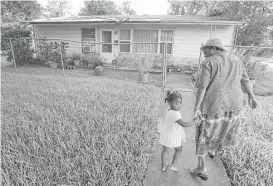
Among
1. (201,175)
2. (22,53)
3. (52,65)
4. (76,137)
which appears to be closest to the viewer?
(201,175)

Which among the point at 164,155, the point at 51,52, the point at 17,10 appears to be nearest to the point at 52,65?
the point at 51,52

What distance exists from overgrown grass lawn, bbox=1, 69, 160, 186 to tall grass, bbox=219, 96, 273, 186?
119 cm

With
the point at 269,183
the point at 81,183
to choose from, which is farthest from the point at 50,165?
the point at 269,183

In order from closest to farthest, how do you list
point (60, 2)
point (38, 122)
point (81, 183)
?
point (81, 183) → point (38, 122) → point (60, 2)

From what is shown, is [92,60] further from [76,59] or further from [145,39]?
[145,39]

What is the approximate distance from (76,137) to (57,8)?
125 feet

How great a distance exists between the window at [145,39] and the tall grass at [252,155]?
7.78 metres

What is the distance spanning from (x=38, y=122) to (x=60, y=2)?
38.2 metres

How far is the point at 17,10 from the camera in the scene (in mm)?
15078

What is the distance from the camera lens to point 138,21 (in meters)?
9.43

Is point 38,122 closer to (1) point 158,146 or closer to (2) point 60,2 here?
(1) point 158,146

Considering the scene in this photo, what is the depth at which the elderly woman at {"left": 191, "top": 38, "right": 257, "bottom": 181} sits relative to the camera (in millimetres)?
1810

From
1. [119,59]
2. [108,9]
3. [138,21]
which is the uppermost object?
[108,9]

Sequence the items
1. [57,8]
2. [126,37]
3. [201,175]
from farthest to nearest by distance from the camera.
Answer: [57,8]
[126,37]
[201,175]
